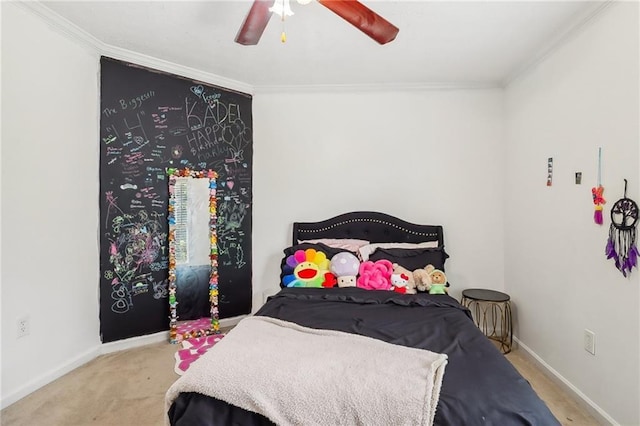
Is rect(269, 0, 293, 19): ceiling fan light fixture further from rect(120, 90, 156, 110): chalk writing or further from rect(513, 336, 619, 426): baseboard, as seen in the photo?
rect(513, 336, 619, 426): baseboard

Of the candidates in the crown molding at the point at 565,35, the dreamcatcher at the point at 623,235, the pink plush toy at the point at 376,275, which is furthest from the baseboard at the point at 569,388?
the crown molding at the point at 565,35

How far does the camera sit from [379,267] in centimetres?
270

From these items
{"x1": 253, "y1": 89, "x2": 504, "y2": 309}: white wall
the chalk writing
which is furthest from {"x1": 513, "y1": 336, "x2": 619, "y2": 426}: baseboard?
the chalk writing

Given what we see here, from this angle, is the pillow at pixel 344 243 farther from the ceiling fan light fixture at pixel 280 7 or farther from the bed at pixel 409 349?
the ceiling fan light fixture at pixel 280 7

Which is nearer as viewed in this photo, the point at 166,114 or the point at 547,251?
the point at 547,251

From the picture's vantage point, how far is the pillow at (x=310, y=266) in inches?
107

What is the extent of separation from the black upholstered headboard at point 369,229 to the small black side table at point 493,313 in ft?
1.93

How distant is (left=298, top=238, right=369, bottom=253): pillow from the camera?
3020 mm

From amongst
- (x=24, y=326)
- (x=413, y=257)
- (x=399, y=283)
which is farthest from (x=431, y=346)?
(x=24, y=326)

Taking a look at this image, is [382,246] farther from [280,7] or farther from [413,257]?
[280,7]

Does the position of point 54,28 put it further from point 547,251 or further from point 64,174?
point 547,251

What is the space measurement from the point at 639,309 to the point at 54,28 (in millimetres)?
3871

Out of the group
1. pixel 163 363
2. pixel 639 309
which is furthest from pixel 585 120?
pixel 163 363

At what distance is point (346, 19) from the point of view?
1.65 metres
